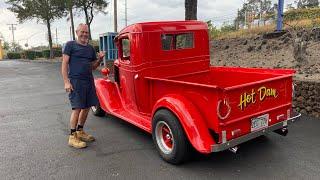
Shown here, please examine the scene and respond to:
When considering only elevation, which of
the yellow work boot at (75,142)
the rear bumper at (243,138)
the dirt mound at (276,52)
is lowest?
the yellow work boot at (75,142)

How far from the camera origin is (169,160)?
491 centimetres

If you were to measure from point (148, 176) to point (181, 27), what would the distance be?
8.78 feet

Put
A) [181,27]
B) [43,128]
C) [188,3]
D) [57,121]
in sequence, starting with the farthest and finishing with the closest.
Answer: [188,3] < [57,121] < [43,128] < [181,27]

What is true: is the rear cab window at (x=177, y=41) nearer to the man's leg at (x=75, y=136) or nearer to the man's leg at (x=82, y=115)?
the man's leg at (x=82, y=115)

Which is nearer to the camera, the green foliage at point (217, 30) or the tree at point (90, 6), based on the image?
the green foliage at point (217, 30)

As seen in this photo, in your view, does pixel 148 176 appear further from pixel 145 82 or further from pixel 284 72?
pixel 284 72

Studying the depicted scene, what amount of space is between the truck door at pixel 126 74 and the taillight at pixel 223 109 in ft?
7.08

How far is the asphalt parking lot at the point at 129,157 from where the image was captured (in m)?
4.64

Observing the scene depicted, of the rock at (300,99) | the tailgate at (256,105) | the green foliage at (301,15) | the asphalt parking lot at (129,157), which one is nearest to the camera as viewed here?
the tailgate at (256,105)

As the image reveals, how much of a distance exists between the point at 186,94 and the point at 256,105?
2.90ft

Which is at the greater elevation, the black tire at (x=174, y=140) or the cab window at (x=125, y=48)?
the cab window at (x=125, y=48)

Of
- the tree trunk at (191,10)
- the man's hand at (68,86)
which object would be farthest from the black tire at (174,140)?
the tree trunk at (191,10)

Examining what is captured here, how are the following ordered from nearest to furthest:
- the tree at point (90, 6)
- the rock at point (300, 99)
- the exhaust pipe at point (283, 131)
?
1. the exhaust pipe at point (283, 131)
2. the rock at point (300, 99)
3. the tree at point (90, 6)

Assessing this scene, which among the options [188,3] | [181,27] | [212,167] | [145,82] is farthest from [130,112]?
[188,3]
